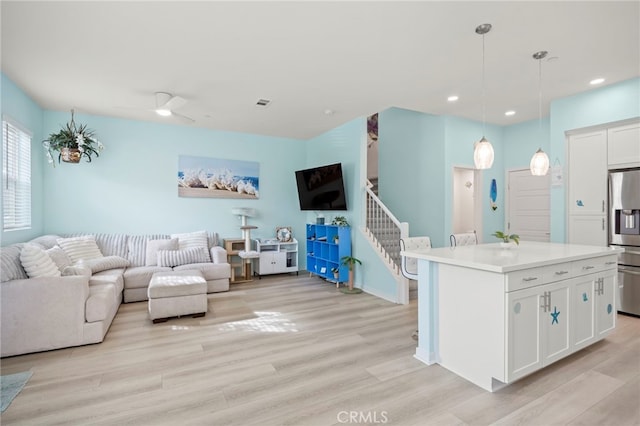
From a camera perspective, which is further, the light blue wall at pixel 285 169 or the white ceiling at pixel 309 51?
the light blue wall at pixel 285 169

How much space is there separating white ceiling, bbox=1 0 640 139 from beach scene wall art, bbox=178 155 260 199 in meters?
1.39

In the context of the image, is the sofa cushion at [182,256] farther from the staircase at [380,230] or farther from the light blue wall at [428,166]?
the light blue wall at [428,166]

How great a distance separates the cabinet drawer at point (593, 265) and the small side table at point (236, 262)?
184 inches

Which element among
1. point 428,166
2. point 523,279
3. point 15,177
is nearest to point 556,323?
point 523,279

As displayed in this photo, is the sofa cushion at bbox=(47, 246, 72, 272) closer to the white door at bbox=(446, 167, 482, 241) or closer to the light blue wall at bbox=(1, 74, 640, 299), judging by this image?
the light blue wall at bbox=(1, 74, 640, 299)

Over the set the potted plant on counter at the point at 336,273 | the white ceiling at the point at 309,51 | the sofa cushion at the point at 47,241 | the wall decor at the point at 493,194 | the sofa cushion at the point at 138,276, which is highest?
the white ceiling at the point at 309,51

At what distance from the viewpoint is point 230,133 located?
6000mm

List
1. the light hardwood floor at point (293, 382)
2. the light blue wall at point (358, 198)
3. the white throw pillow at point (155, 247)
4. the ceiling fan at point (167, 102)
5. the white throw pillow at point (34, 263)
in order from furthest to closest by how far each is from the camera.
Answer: the white throw pillow at point (155, 247), the light blue wall at point (358, 198), the ceiling fan at point (167, 102), the white throw pillow at point (34, 263), the light hardwood floor at point (293, 382)

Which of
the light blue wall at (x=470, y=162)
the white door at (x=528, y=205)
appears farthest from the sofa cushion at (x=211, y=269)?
the white door at (x=528, y=205)

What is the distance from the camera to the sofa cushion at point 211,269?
4.78 metres

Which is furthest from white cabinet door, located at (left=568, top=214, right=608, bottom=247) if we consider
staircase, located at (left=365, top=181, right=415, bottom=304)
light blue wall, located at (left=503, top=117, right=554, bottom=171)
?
staircase, located at (left=365, top=181, right=415, bottom=304)

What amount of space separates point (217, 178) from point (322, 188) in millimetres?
1984

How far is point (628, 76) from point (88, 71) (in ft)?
19.7

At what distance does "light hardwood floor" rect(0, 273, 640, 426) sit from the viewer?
1964 millimetres
